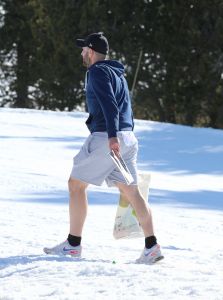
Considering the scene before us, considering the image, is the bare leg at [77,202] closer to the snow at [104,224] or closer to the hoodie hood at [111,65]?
the snow at [104,224]

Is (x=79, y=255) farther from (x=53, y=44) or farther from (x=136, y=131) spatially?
(x=53, y=44)

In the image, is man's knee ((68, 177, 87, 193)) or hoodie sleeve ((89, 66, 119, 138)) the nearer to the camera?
hoodie sleeve ((89, 66, 119, 138))

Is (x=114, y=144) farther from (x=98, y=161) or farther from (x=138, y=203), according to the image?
(x=138, y=203)

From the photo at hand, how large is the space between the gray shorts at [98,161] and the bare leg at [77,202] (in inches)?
3.0

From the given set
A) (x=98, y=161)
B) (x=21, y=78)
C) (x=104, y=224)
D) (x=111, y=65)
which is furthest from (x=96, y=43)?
(x=21, y=78)

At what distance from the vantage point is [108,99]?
493cm

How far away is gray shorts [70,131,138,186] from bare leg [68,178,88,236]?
77 millimetres

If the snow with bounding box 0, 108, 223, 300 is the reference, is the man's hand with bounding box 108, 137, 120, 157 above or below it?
above

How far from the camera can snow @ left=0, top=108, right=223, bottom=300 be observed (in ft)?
14.6

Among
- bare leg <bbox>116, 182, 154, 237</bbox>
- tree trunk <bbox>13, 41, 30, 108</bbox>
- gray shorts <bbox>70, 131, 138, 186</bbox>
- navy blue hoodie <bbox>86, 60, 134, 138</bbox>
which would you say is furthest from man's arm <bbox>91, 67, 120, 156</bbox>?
tree trunk <bbox>13, 41, 30, 108</bbox>

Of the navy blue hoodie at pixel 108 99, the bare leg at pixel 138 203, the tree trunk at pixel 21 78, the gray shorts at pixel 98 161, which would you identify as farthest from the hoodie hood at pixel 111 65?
the tree trunk at pixel 21 78

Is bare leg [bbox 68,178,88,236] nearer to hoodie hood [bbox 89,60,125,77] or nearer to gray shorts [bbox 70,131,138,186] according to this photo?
gray shorts [bbox 70,131,138,186]

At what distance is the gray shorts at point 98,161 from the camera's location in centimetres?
506

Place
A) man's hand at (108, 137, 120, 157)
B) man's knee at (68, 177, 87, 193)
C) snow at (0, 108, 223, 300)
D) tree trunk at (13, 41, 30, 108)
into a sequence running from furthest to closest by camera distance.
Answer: tree trunk at (13, 41, 30, 108)
man's knee at (68, 177, 87, 193)
man's hand at (108, 137, 120, 157)
snow at (0, 108, 223, 300)
